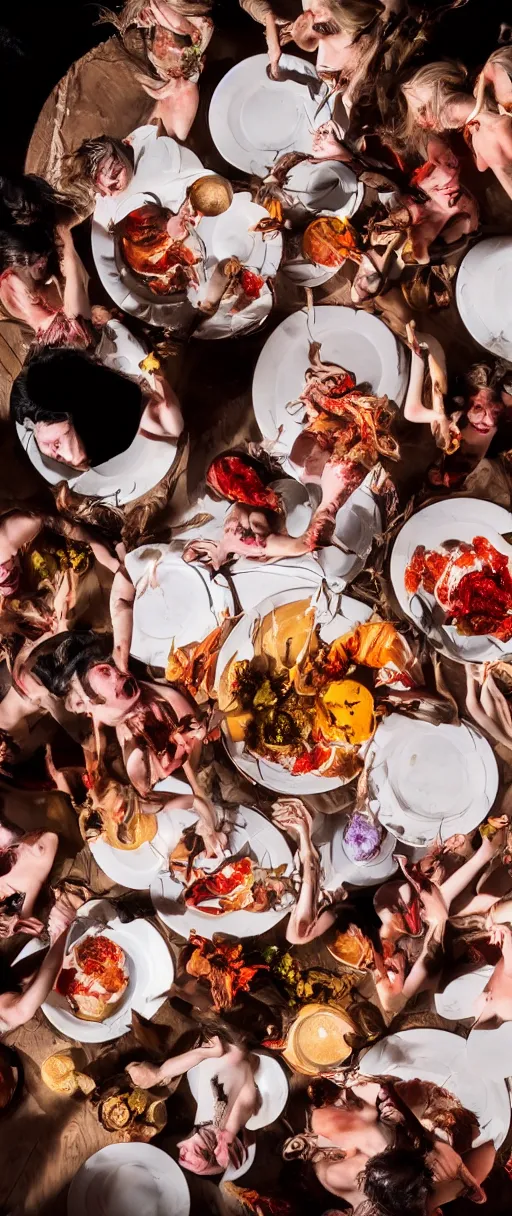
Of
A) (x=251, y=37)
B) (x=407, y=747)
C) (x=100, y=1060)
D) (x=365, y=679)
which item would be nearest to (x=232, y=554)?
(x=365, y=679)

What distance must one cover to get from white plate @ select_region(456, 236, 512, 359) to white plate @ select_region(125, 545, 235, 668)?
196cm

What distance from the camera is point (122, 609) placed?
571cm

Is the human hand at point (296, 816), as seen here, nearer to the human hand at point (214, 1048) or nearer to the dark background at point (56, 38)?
the human hand at point (214, 1048)

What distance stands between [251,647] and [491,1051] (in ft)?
9.38

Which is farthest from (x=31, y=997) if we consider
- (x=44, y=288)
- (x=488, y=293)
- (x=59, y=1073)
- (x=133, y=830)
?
(x=488, y=293)

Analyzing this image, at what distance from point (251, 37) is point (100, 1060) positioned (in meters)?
5.75

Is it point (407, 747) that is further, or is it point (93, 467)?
point (407, 747)

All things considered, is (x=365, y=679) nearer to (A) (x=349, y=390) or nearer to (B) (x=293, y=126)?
(A) (x=349, y=390)

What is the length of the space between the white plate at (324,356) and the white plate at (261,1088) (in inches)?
149

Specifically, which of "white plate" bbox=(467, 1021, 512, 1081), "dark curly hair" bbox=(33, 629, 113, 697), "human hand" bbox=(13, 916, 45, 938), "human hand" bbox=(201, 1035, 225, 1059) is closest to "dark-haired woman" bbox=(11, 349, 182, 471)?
"dark curly hair" bbox=(33, 629, 113, 697)

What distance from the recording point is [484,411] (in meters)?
5.49

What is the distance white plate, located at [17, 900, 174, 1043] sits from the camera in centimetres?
606

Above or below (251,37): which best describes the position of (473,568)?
below

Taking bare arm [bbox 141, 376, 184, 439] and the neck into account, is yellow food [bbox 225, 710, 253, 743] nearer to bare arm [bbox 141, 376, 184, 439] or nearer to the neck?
bare arm [bbox 141, 376, 184, 439]
